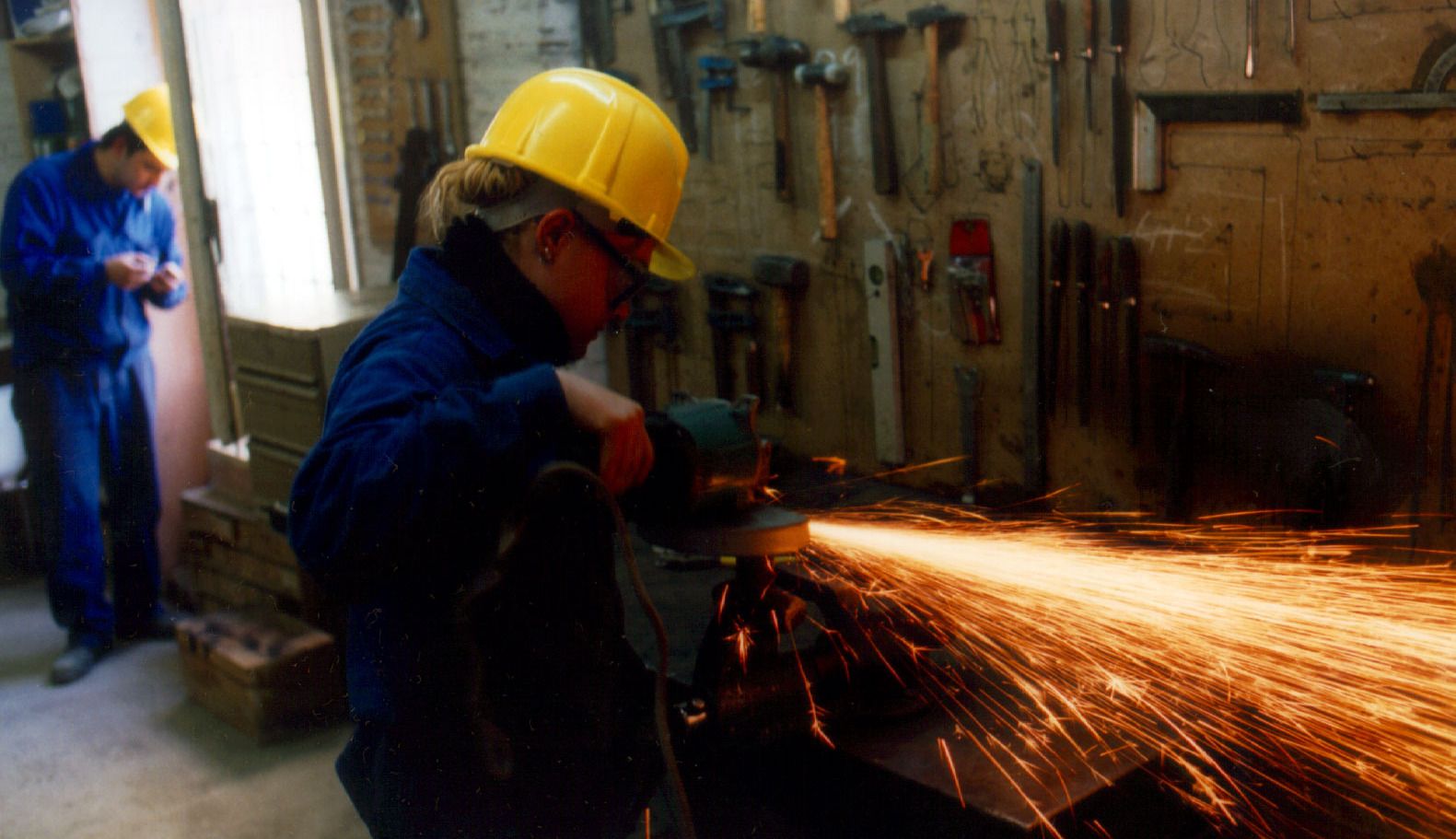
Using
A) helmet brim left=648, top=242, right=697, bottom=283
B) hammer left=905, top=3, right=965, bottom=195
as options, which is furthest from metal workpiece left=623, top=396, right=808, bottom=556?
hammer left=905, top=3, right=965, bottom=195

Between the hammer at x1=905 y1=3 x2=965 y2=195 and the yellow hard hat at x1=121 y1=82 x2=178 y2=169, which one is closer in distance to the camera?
the hammer at x1=905 y1=3 x2=965 y2=195

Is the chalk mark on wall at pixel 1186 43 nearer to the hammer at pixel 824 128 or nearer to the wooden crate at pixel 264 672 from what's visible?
the hammer at pixel 824 128

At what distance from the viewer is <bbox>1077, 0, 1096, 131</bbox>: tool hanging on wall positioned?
373 centimetres

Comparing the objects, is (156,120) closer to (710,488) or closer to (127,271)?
(127,271)

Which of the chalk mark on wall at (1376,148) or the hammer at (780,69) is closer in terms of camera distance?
the chalk mark on wall at (1376,148)

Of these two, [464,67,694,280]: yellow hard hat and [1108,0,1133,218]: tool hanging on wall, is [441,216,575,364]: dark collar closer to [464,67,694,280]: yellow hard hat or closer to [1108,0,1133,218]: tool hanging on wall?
[464,67,694,280]: yellow hard hat

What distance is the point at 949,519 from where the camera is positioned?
402 cm

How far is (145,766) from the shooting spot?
4.62 meters

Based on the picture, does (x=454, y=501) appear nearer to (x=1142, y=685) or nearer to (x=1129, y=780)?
(x=1129, y=780)

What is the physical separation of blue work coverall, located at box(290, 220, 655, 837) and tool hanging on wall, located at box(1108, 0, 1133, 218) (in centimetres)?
237

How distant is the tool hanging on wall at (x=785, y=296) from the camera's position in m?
4.95

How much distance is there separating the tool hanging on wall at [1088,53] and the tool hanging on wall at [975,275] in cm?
56

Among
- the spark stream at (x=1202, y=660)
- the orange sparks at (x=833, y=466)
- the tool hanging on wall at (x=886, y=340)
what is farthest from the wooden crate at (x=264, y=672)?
the spark stream at (x=1202, y=660)

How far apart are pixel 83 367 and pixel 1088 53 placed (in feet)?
14.5
